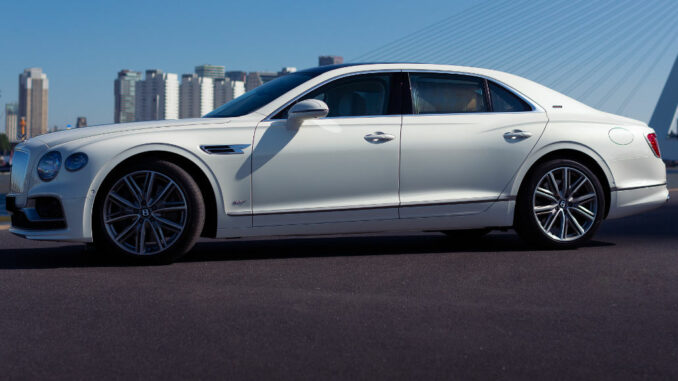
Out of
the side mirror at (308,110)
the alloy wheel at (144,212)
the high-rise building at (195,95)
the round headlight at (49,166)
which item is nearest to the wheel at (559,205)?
the side mirror at (308,110)

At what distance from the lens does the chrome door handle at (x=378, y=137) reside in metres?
6.12

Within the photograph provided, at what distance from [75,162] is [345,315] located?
2.38m

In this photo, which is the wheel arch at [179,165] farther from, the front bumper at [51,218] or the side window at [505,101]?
the side window at [505,101]

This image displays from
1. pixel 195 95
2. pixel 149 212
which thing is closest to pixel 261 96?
pixel 149 212

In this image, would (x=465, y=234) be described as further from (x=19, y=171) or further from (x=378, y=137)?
(x=19, y=171)

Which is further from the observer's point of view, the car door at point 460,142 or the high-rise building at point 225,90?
the high-rise building at point 225,90

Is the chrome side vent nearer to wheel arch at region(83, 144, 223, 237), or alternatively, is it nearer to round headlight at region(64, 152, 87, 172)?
wheel arch at region(83, 144, 223, 237)

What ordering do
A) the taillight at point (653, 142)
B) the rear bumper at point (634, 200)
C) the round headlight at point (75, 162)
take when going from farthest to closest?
the taillight at point (653, 142), the rear bumper at point (634, 200), the round headlight at point (75, 162)

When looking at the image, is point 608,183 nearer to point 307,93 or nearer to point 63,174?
point 307,93

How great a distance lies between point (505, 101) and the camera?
6746 mm

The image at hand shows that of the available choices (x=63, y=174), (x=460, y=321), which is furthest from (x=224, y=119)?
(x=460, y=321)

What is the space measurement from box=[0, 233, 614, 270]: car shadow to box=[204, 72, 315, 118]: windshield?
1.08 metres

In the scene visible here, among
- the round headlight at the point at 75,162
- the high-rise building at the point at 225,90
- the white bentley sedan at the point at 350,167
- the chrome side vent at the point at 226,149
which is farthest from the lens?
the high-rise building at the point at 225,90

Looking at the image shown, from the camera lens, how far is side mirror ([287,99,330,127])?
231 inches
